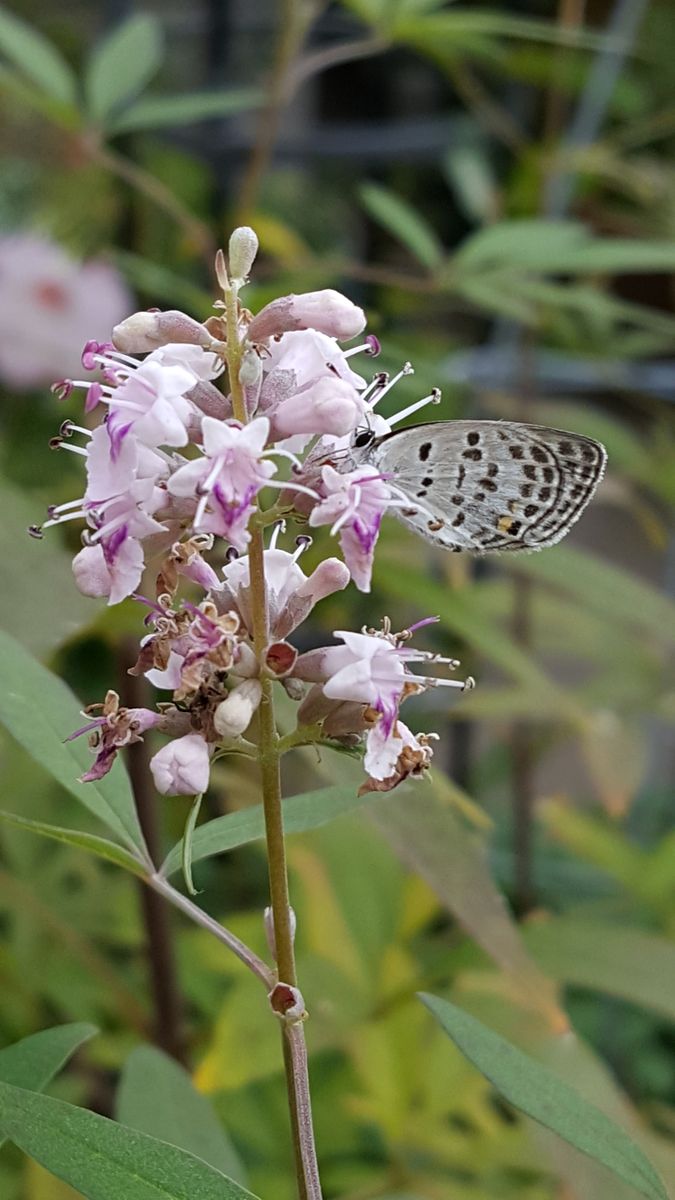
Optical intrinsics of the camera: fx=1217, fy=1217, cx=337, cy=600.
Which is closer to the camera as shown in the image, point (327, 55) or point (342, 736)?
point (342, 736)

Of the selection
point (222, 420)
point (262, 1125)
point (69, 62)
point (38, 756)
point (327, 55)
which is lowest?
point (262, 1125)

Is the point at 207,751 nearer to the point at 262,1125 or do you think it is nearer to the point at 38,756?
the point at 38,756

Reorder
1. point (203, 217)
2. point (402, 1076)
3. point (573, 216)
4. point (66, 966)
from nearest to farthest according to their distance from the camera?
point (402, 1076)
point (66, 966)
point (573, 216)
point (203, 217)

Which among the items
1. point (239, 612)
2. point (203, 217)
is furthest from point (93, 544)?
point (203, 217)

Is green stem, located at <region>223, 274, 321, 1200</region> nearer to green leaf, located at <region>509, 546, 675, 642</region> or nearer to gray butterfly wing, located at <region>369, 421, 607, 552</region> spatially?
gray butterfly wing, located at <region>369, 421, 607, 552</region>

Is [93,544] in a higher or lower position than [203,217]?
lower

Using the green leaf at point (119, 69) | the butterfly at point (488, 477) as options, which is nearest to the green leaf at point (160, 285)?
the green leaf at point (119, 69)
